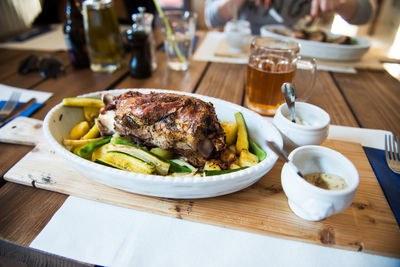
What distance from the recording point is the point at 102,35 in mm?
1907

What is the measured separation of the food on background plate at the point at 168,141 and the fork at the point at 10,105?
62 cm

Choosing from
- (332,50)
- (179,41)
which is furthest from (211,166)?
(332,50)

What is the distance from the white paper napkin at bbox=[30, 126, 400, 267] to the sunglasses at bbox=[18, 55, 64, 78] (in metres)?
1.43

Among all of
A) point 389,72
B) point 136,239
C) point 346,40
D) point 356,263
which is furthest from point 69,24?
point 389,72

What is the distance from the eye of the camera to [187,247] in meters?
0.83

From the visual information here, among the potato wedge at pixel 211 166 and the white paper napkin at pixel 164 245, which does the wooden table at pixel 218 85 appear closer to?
the white paper napkin at pixel 164 245

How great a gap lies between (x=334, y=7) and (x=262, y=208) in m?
2.47

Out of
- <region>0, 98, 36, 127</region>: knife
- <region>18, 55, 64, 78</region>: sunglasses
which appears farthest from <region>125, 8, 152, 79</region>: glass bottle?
<region>0, 98, 36, 127</region>: knife

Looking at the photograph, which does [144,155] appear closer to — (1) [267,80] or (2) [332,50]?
(1) [267,80]

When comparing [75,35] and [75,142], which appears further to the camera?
[75,35]

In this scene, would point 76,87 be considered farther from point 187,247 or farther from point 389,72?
point 389,72

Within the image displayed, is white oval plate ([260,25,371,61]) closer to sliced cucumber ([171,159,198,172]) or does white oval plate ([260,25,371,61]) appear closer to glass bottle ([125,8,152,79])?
glass bottle ([125,8,152,79])

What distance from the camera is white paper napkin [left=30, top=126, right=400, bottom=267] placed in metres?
0.79

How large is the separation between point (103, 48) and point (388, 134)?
1.98 metres
